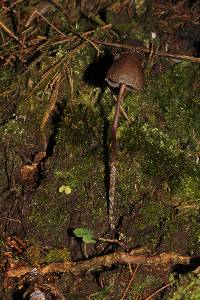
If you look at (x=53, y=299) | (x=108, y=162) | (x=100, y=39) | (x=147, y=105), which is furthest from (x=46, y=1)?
(x=53, y=299)

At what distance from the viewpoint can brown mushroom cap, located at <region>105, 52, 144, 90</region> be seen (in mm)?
2725

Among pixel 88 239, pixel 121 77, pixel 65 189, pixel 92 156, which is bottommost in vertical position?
pixel 88 239

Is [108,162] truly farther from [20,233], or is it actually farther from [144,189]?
[20,233]

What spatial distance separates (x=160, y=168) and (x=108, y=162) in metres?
0.42

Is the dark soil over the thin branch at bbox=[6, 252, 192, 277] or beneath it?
over

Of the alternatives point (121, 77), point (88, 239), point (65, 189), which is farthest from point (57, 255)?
point (121, 77)

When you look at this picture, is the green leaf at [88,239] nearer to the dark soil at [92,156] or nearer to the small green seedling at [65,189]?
the dark soil at [92,156]

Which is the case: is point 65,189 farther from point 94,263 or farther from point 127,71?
point 127,71

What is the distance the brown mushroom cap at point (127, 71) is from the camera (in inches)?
107

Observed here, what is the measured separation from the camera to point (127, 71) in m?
2.72

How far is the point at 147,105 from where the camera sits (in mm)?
3443

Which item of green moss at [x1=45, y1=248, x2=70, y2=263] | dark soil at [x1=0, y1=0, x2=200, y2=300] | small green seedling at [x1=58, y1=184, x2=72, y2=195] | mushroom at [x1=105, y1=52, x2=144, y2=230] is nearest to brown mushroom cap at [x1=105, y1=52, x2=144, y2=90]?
mushroom at [x1=105, y1=52, x2=144, y2=230]

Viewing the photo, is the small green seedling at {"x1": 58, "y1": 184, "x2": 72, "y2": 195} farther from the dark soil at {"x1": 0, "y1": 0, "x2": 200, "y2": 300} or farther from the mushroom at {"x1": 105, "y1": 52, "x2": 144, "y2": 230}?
the mushroom at {"x1": 105, "y1": 52, "x2": 144, "y2": 230}

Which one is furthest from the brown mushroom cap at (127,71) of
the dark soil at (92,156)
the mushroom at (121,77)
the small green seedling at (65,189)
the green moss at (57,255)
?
the green moss at (57,255)
